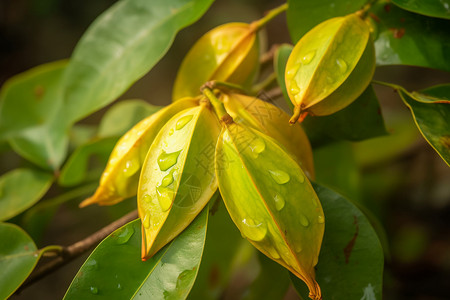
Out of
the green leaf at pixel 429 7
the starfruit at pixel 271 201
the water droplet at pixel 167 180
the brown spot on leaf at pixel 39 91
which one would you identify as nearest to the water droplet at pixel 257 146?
the starfruit at pixel 271 201

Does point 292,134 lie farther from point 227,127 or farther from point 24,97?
point 24,97

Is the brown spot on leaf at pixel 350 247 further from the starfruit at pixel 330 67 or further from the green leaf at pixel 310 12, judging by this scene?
the green leaf at pixel 310 12

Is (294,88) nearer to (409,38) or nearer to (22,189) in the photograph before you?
(409,38)

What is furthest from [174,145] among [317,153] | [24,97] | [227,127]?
[24,97]

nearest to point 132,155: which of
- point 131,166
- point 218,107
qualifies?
point 131,166

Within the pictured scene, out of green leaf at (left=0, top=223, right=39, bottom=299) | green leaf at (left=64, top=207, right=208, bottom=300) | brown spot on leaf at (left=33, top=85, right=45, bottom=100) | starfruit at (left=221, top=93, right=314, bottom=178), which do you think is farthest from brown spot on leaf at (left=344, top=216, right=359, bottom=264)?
brown spot on leaf at (left=33, top=85, right=45, bottom=100)

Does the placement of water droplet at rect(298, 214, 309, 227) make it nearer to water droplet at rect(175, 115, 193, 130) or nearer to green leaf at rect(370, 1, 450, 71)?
water droplet at rect(175, 115, 193, 130)
